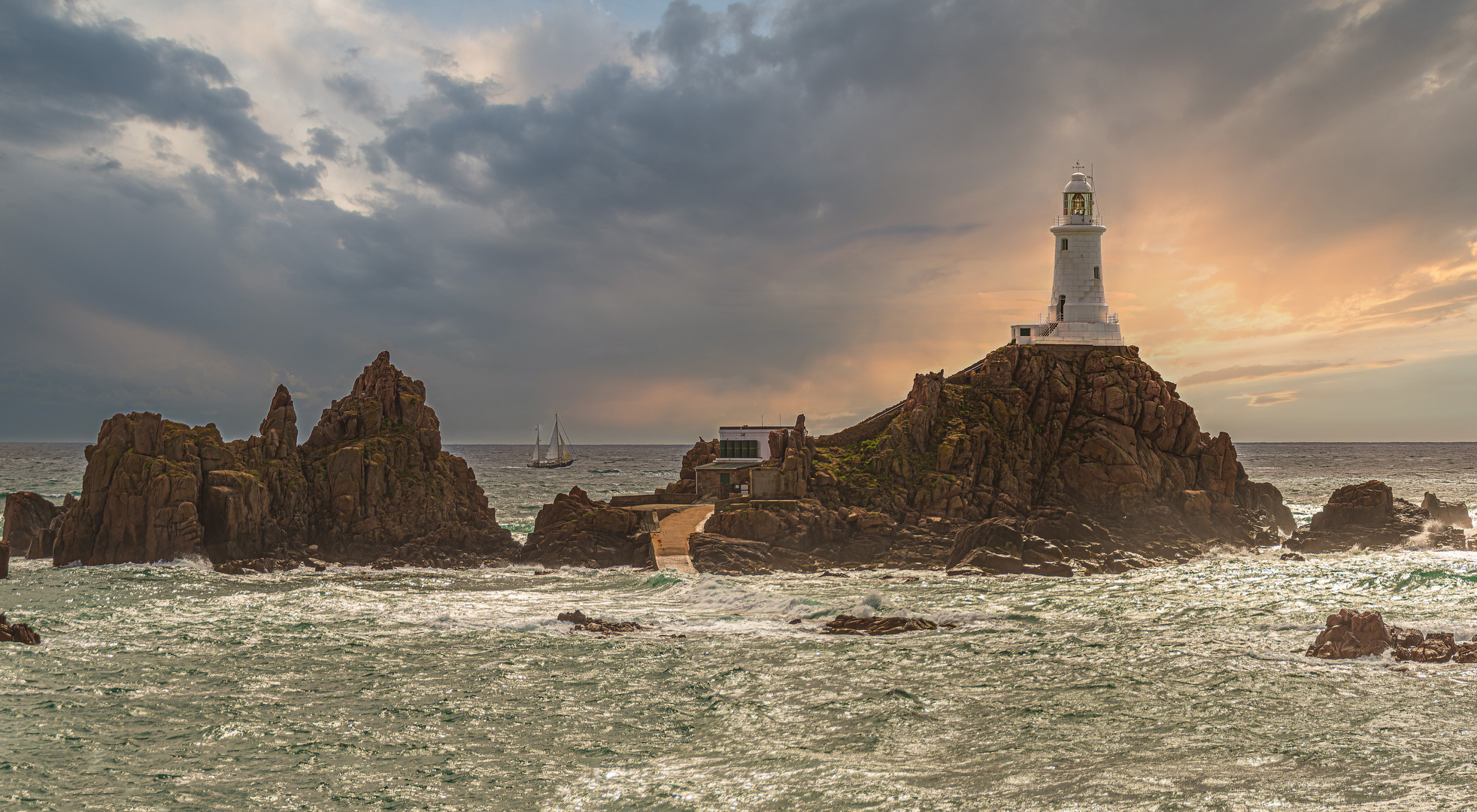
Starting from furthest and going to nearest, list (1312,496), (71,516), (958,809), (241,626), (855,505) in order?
(1312,496) < (855,505) < (71,516) < (241,626) < (958,809)

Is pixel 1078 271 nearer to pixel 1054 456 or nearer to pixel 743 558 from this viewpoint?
pixel 1054 456

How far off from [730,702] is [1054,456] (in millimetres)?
37555

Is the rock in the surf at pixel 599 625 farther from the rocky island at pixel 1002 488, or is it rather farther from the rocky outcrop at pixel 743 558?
the rocky island at pixel 1002 488

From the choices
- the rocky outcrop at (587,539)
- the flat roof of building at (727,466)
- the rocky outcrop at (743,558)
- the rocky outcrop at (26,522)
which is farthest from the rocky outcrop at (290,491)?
the flat roof of building at (727,466)

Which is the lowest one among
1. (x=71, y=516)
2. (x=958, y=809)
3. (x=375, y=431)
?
(x=958, y=809)

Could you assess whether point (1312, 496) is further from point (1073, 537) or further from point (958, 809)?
point (958, 809)

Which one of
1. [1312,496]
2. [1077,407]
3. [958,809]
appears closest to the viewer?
[958,809]

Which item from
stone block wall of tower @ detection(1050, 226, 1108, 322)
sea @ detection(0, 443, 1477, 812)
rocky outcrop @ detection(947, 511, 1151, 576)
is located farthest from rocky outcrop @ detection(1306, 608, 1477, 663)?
stone block wall of tower @ detection(1050, 226, 1108, 322)

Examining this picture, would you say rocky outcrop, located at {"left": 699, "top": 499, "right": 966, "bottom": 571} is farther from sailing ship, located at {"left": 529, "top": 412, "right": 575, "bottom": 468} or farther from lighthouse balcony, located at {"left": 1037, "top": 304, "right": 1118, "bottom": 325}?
sailing ship, located at {"left": 529, "top": 412, "right": 575, "bottom": 468}

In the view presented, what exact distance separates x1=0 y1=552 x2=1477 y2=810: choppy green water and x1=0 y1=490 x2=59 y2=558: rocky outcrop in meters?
15.2

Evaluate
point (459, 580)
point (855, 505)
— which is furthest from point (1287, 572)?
point (459, 580)

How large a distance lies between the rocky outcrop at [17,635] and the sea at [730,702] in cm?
84

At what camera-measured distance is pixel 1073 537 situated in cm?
4900

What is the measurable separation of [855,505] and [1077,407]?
611 inches
